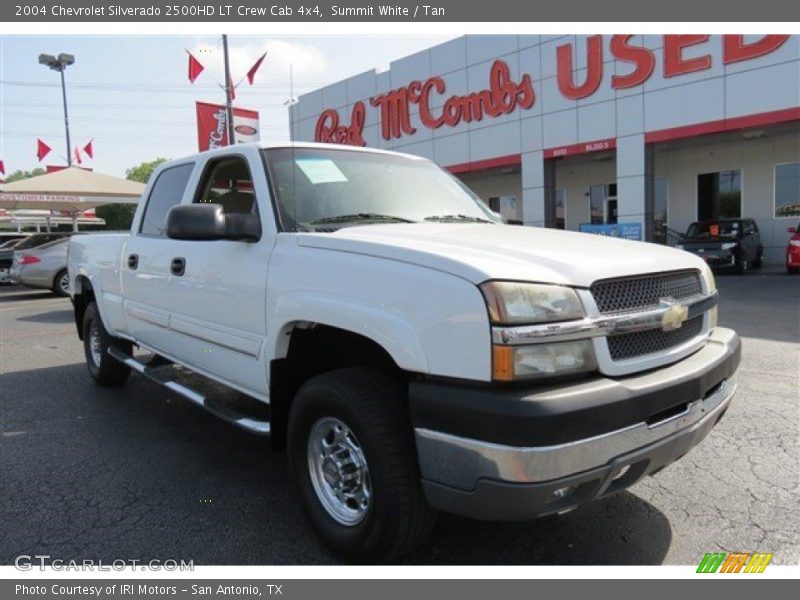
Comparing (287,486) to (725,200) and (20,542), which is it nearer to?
(20,542)

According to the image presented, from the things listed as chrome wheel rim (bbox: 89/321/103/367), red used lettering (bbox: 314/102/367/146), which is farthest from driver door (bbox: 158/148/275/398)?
red used lettering (bbox: 314/102/367/146)

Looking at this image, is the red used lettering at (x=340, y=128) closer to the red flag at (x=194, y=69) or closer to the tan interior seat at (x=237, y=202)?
the red flag at (x=194, y=69)

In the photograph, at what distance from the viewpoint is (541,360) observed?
2264 millimetres

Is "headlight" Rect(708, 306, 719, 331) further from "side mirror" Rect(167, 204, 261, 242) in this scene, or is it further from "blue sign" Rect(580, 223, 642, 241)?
"blue sign" Rect(580, 223, 642, 241)

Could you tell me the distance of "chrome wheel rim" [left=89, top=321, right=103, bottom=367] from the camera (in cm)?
608

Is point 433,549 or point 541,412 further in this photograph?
point 433,549

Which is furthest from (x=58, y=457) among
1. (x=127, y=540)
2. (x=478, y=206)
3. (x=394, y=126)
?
(x=394, y=126)

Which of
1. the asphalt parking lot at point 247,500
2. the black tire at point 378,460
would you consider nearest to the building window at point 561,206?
the asphalt parking lot at point 247,500

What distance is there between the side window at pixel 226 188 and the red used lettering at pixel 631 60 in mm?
16245

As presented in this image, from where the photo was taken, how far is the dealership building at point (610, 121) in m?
16.3

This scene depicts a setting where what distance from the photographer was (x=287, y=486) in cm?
373

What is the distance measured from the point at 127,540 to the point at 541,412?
220 cm

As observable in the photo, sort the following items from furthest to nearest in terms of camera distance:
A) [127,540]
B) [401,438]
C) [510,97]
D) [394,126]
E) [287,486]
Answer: [394,126], [510,97], [287,486], [127,540], [401,438]

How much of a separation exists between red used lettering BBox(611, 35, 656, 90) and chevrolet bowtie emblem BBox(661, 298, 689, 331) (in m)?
16.8
